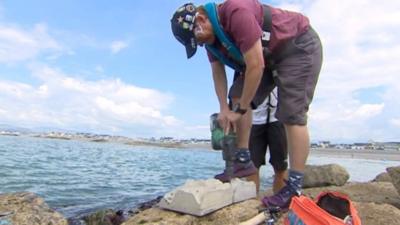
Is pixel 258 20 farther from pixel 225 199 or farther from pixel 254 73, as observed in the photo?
pixel 225 199

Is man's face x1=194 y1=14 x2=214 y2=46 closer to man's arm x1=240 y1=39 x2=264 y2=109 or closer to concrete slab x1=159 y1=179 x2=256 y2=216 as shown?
man's arm x1=240 y1=39 x2=264 y2=109

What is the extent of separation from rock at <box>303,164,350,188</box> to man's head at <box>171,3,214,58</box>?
8313 mm

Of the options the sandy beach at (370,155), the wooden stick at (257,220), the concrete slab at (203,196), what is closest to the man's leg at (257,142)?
the concrete slab at (203,196)

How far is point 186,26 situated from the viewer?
4.27 meters

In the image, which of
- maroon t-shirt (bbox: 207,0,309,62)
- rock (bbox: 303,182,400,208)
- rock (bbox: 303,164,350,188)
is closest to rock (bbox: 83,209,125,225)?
rock (bbox: 303,182,400,208)

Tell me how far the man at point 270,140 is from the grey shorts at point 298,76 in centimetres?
145

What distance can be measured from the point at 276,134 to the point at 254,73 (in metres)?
1.97

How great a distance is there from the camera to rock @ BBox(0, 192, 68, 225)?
14.7 ft

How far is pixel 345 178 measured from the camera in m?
12.3

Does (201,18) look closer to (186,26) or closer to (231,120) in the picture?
(186,26)

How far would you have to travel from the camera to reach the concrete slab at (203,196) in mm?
3984

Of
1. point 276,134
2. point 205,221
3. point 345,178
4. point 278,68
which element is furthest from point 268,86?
point 345,178

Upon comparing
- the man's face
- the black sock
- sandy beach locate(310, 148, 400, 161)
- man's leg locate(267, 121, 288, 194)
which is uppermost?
the man's face

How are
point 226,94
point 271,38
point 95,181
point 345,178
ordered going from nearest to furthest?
point 271,38, point 226,94, point 345,178, point 95,181
